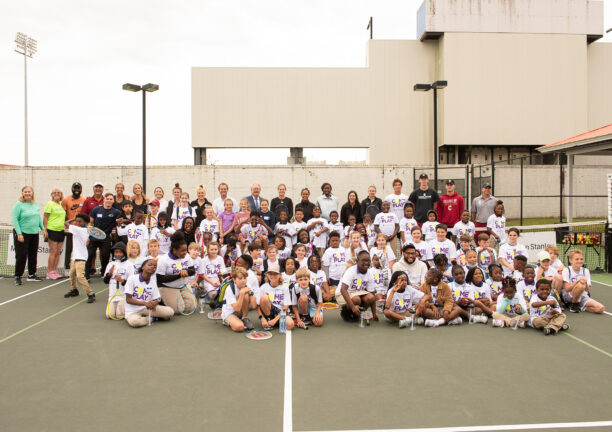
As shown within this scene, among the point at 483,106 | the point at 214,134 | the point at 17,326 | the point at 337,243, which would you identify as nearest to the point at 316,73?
the point at 214,134

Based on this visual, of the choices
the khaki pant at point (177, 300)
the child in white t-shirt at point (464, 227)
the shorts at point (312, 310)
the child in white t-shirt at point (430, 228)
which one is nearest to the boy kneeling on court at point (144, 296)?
the khaki pant at point (177, 300)

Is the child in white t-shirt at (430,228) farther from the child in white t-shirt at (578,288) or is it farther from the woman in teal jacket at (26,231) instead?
the woman in teal jacket at (26,231)

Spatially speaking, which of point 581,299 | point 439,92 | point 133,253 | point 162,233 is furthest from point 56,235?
point 439,92

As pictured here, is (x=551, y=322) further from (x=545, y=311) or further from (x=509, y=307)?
(x=509, y=307)

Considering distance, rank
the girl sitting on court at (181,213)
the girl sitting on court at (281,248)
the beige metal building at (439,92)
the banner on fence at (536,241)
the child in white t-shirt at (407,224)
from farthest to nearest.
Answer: the beige metal building at (439,92) < the banner on fence at (536,241) < the girl sitting on court at (181,213) < the child in white t-shirt at (407,224) < the girl sitting on court at (281,248)

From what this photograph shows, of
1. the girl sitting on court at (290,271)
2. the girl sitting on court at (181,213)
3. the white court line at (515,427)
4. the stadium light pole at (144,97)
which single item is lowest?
the white court line at (515,427)

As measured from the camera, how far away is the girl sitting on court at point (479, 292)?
7188 millimetres

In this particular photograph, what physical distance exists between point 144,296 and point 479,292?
18.2 feet

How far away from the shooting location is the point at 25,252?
10414 mm

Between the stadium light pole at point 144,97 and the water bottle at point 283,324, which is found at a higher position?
the stadium light pole at point 144,97

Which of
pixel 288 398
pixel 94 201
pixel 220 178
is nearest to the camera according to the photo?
pixel 288 398

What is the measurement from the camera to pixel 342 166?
22.4 meters

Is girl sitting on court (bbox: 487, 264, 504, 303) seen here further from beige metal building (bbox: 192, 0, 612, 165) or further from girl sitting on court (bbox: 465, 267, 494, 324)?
beige metal building (bbox: 192, 0, 612, 165)

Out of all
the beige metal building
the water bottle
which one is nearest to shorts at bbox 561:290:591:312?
the water bottle
